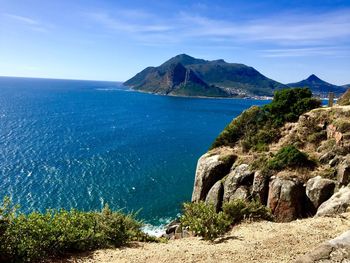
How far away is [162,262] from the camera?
16156mm

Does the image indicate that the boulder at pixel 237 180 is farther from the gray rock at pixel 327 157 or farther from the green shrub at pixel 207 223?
the green shrub at pixel 207 223

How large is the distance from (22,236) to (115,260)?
4.95m

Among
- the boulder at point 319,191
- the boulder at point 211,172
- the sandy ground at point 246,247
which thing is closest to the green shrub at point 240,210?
the sandy ground at point 246,247

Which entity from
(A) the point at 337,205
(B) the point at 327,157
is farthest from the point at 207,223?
(B) the point at 327,157

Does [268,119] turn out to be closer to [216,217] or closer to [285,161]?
[285,161]

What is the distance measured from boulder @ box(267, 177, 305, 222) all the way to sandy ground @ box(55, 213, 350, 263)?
25.3 feet

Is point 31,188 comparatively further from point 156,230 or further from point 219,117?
point 219,117

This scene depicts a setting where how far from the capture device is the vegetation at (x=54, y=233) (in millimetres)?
15898

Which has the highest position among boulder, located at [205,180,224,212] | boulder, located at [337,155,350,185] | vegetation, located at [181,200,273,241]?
boulder, located at [337,155,350,185]

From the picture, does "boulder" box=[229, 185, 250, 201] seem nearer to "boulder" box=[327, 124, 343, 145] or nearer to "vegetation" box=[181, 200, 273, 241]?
"vegetation" box=[181, 200, 273, 241]

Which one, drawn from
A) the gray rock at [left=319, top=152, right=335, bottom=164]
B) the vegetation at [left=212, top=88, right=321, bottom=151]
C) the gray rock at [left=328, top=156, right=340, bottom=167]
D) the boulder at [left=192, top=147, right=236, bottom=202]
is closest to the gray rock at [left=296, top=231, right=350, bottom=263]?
the gray rock at [left=328, top=156, right=340, bottom=167]

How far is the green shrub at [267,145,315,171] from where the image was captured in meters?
31.1

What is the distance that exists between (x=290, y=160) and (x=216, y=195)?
8431 mm

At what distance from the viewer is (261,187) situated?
31156mm
